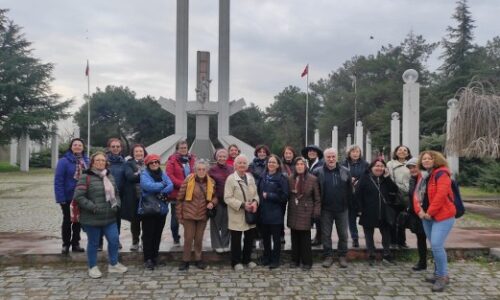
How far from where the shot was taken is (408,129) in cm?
1149

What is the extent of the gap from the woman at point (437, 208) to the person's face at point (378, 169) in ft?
2.08

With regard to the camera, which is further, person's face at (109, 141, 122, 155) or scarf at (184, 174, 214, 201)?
person's face at (109, 141, 122, 155)

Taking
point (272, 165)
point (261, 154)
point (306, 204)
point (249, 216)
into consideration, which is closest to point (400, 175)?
point (306, 204)

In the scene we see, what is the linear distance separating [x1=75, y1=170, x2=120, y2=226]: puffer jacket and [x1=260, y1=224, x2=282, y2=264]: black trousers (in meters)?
1.73

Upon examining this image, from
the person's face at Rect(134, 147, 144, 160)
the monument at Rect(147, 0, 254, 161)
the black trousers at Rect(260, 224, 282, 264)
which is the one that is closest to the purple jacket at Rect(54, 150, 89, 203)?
the person's face at Rect(134, 147, 144, 160)

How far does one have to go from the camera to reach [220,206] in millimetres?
5059

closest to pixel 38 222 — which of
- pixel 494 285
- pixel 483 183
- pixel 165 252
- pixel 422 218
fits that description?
pixel 165 252

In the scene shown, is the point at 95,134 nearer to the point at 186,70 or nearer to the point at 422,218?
the point at 186,70

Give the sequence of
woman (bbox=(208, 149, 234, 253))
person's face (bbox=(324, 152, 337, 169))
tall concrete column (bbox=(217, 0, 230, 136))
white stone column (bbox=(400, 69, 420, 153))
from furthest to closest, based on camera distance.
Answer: tall concrete column (bbox=(217, 0, 230, 136))
white stone column (bbox=(400, 69, 420, 153))
woman (bbox=(208, 149, 234, 253))
person's face (bbox=(324, 152, 337, 169))

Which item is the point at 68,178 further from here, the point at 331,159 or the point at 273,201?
the point at 331,159

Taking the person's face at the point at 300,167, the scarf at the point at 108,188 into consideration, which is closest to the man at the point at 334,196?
the person's face at the point at 300,167

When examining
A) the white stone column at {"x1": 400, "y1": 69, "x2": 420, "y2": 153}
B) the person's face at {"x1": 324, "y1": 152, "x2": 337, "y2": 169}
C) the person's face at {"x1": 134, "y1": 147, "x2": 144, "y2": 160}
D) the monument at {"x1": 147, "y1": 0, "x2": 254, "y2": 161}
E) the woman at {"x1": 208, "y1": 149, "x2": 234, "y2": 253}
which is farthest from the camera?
the monument at {"x1": 147, "y1": 0, "x2": 254, "y2": 161}

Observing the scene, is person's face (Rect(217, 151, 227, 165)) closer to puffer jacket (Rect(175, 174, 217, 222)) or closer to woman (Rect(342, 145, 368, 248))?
puffer jacket (Rect(175, 174, 217, 222))

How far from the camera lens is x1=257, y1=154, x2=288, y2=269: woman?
4.75 m
